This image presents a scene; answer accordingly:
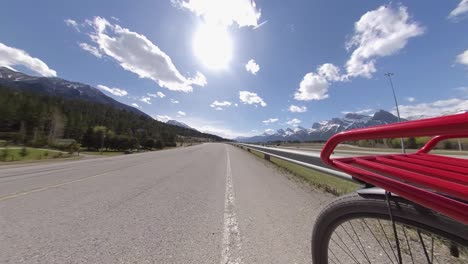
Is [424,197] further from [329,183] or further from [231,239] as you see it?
[329,183]

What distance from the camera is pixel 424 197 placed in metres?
1.22

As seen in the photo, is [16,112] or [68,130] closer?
[16,112]

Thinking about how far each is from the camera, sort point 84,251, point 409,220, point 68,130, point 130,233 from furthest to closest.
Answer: point 68,130 → point 130,233 → point 84,251 → point 409,220

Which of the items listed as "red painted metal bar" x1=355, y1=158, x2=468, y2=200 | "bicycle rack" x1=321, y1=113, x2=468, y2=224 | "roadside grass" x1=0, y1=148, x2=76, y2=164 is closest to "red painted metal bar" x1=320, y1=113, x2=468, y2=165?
"bicycle rack" x1=321, y1=113, x2=468, y2=224

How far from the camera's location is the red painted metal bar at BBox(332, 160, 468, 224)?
107 centimetres

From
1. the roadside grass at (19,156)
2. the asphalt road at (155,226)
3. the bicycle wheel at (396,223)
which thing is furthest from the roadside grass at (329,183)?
the roadside grass at (19,156)

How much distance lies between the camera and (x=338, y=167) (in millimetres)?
1854

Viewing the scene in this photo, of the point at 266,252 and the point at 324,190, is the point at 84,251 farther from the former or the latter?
the point at 324,190

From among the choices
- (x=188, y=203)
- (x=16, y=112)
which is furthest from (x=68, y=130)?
(x=188, y=203)

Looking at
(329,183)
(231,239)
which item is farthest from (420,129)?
(329,183)

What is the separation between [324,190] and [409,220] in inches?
257

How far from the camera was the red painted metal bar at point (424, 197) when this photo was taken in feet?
3.51

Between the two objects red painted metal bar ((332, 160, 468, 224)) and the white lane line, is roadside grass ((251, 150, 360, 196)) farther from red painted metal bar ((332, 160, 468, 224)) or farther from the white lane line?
red painted metal bar ((332, 160, 468, 224))

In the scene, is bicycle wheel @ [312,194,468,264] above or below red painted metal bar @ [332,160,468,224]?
below
